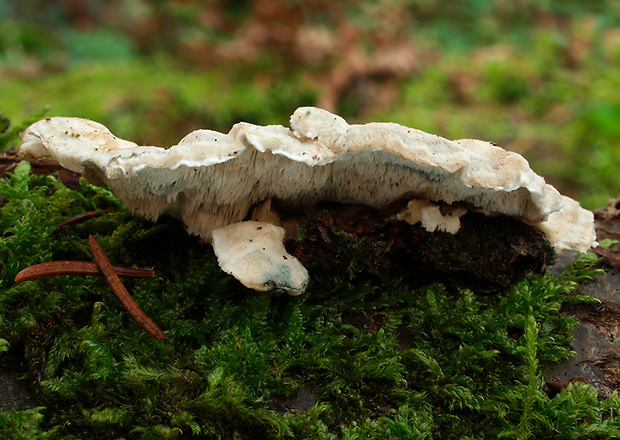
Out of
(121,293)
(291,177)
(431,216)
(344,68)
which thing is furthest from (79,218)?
(344,68)

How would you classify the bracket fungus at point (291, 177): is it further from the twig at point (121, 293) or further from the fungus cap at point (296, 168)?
the twig at point (121, 293)

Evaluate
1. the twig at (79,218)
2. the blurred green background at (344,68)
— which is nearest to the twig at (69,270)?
→ the twig at (79,218)

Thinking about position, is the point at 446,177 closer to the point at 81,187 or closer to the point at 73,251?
the point at 73,251

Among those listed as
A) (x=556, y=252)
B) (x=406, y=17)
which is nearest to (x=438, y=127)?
(x=406, y=17)

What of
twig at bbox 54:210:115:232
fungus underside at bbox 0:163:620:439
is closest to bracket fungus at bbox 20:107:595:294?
fungus underside at bbox 0:163:620:439

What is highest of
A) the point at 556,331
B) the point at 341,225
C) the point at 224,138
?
the point at 224,138

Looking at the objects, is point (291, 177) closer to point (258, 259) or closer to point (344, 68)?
point (258, 259)
